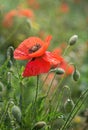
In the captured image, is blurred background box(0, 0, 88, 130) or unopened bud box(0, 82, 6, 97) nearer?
unopened bud box(0, 82, 6, 97)

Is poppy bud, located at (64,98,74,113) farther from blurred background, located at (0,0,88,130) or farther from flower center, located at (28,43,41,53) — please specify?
blurred background, located at (0,0,88,130)

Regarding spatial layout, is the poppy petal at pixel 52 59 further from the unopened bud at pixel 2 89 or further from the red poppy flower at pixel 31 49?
the unopened bud at pixel 2 89

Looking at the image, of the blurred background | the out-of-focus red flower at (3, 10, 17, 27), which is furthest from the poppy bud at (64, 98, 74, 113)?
the out-of-focus red flower at (3, 10, 17, 27)

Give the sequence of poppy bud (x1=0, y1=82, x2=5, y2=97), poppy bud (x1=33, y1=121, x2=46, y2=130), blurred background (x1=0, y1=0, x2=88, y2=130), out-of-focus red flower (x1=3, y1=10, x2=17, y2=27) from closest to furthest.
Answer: poppy bud (x1=33, y1=121, x2=46, y2=130)
poppy bud (x1=0, y1=82, x2=5, y2=97)
blurred background (x1=0, y1=0, x2=88, y2=130)
out-of-focus red flower (x1=3, y1=10, x2=17, y2=27)

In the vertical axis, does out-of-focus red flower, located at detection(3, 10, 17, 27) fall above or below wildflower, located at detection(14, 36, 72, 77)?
above

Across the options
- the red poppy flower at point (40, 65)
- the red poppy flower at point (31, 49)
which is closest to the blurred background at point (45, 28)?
the red poppy flower at point (31, 49)

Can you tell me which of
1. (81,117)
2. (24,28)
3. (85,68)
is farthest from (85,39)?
(81,117)
